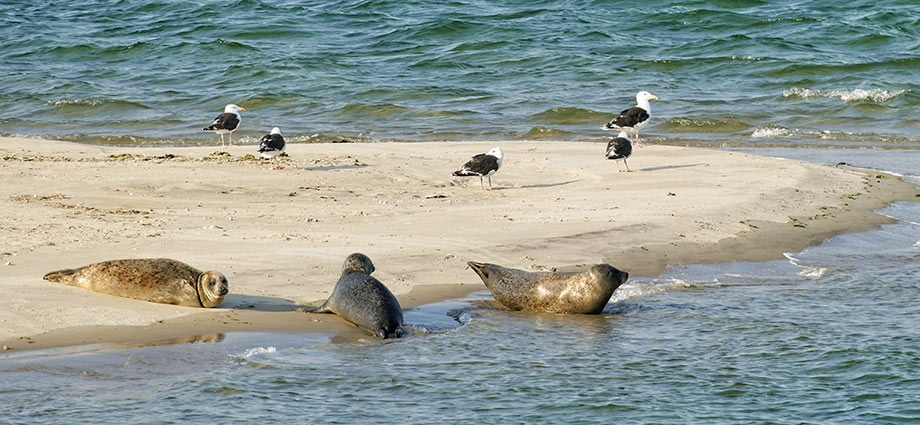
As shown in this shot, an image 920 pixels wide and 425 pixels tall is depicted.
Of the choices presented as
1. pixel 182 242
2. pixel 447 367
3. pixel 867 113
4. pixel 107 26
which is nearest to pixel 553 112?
pixel 867 113

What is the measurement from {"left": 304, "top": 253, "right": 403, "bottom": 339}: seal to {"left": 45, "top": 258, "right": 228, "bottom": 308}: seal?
0.73 m

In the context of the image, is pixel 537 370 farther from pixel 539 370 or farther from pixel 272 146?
pixel 272 146

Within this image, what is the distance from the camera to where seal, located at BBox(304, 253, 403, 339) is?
6.79 meters

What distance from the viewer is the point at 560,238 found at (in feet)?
30.3

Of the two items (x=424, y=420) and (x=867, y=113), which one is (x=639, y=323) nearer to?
(x=424, y=420)

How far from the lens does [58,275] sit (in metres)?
7.15

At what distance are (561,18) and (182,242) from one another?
25119mm

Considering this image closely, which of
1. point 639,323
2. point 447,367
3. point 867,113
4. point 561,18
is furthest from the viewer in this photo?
point 561,18

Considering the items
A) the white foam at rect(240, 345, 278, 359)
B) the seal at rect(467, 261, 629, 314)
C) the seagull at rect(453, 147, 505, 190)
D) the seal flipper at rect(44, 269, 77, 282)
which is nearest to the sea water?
the white foam at rect(240, 345, 278, 359)

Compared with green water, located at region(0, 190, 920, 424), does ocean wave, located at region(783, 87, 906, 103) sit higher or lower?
higher

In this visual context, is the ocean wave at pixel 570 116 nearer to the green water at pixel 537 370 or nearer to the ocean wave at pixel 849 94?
the ocean wave at pixel 849 94

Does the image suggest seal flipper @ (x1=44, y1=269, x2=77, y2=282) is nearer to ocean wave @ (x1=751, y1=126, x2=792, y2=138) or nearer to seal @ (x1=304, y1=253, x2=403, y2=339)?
seal @ (x1=304, y1=253, x2=403, y2=339)

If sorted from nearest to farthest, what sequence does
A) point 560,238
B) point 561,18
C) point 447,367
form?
point 447,367
point 560,238
point 561,18

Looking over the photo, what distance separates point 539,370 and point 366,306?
126 cm
